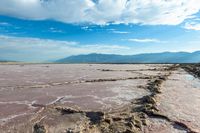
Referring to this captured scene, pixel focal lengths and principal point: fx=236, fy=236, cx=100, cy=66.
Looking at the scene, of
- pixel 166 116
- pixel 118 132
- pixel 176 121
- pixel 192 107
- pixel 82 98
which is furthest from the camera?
pixel 82 98

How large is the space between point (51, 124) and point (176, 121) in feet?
14.8

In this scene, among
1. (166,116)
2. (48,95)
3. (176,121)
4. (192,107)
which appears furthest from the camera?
(48,95)

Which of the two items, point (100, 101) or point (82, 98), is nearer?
point (100, 101)

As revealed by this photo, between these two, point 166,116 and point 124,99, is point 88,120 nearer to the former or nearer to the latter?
point 166,116

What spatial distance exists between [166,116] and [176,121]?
66 cm

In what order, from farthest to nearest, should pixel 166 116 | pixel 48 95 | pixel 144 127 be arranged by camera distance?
pixel 48 95, pixel 166 116, pixel 144 127

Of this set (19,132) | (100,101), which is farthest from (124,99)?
(19,132)

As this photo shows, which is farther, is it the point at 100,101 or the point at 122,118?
the point at 100,101

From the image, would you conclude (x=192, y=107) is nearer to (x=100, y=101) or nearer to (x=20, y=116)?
(x=100, y=101)

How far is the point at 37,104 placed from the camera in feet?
37.4

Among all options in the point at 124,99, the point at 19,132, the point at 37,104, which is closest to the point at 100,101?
the point at 124,99

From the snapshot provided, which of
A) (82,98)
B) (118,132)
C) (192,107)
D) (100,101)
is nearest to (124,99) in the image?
(100,101)

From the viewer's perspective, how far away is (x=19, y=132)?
748cm

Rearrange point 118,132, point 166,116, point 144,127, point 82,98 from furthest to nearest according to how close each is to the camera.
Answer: point 82,98, point 166,116, point 144,127, point 118,132
